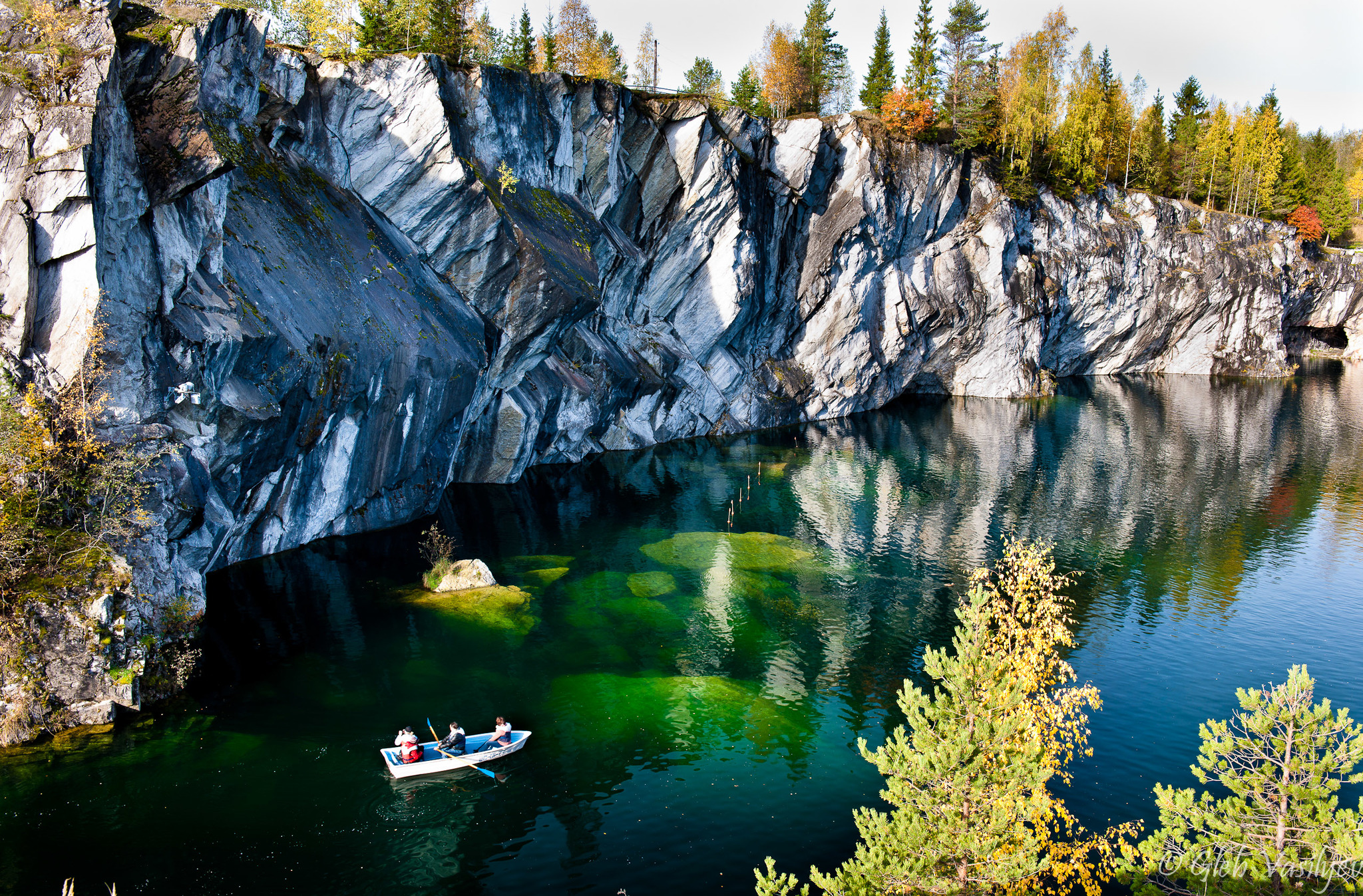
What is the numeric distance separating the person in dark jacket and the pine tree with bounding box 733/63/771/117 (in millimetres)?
60699

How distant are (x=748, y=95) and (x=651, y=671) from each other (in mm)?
58733

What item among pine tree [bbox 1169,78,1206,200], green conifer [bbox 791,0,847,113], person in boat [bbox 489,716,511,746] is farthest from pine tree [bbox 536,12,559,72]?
pine tree [bbox 1169,78,1206,200]

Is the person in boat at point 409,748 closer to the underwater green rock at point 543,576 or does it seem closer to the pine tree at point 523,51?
the underwater green rock at point 543,576

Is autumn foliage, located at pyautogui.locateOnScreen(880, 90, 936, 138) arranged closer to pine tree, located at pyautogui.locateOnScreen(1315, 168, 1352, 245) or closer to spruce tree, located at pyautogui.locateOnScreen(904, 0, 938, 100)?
spruce tree, located at pyautogui.locateOnScreen(904, 0, 938, 100)

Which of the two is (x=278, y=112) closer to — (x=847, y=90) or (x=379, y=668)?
(x=379, y=668)

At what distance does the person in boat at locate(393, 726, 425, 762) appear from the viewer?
2075cm

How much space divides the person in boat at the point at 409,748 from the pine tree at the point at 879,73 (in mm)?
75554

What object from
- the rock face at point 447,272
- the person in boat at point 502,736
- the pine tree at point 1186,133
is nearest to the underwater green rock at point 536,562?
the rock face at point 447,272

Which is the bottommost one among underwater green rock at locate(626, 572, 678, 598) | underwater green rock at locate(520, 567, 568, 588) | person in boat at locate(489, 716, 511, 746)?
person in boat at locate(489, 716, 511, 746)

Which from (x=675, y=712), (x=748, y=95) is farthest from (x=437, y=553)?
(x=748, y=95)

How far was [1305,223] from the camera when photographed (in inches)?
4048

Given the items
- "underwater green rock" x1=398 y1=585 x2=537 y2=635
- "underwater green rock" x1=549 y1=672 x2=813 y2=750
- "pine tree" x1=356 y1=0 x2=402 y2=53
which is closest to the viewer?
"underwater green rock" x1=549 y1=672 x2=813 y2=750

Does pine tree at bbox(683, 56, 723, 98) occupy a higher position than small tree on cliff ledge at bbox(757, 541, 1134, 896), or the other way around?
pine tree at bbox(683, 56, 723, 98)

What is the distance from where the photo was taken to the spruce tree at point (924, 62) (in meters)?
78.6
